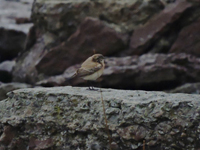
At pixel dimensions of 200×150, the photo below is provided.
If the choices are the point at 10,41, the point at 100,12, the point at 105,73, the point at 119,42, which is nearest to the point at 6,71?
the point at 10,41

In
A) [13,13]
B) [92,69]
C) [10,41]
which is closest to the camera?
[92,69]

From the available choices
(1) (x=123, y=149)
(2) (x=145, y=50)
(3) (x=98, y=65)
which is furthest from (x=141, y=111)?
(2) (x=145, y=50)

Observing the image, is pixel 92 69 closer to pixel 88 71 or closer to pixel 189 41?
A: pixel 88 71

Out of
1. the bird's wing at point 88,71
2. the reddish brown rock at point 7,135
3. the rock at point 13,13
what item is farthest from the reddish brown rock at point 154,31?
the reddish brown rock at point 7,135

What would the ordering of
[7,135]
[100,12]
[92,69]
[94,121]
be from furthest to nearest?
1. [100,12]
2. [92,69]
3. [7,135]
4. [94,121]

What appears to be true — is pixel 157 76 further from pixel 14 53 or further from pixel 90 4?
pixel 14 53

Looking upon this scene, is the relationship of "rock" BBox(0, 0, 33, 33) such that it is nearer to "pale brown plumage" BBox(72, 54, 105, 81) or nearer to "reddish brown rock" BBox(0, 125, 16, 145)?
"pale brown plumage" BBox(72, 54, 105, 81)
